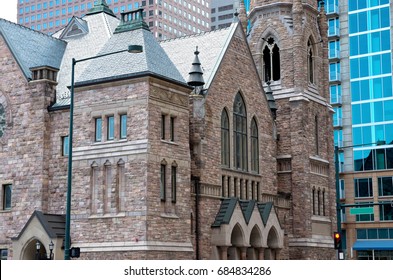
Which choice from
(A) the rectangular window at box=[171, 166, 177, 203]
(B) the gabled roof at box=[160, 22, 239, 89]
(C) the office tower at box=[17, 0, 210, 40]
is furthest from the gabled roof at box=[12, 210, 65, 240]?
(C) the office tower at box=[17, 0, 210, 40]

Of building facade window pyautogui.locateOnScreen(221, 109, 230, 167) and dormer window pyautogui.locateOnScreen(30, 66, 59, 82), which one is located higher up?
dormer window pyautogui.locateOnScreen(30, 66, 59, 82)

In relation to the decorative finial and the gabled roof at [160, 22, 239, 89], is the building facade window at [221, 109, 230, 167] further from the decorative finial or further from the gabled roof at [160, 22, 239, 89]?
the decorative finial

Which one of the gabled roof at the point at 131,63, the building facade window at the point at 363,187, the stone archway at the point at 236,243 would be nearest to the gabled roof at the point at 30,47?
the gabled roof at the point at 131,63

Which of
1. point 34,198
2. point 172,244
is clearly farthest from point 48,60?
point 172,244

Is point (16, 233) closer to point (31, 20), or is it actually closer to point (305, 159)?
point (305, 159)

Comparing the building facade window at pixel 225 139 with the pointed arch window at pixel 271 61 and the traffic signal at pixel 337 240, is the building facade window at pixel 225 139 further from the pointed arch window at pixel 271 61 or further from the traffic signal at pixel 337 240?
the pointed arch window at pixel 271 61

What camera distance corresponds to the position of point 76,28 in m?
47.1

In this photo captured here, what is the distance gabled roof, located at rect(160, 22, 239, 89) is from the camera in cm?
4350

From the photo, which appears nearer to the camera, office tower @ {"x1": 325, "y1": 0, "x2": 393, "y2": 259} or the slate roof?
the slate roof

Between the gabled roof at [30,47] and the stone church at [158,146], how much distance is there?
10cm

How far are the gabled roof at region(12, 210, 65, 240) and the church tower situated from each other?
17.3 m

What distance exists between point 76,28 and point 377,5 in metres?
39.2

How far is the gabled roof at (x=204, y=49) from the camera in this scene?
43.5 m

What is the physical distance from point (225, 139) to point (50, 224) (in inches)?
480
